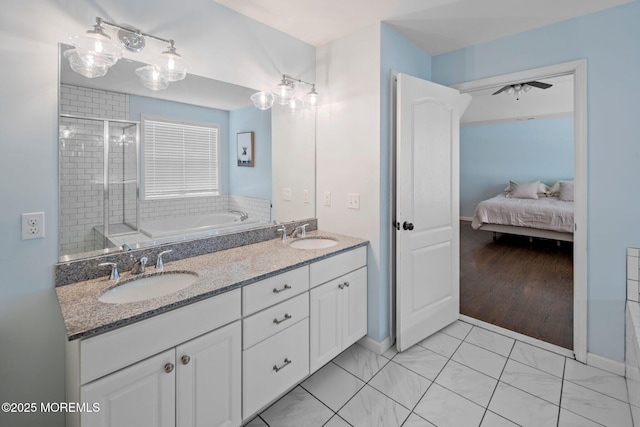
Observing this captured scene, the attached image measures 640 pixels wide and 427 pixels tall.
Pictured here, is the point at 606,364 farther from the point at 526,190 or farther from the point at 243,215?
the point at 526,190

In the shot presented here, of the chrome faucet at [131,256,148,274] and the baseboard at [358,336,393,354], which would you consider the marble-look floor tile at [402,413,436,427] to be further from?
the chrome faucet at [131,256,148,274]

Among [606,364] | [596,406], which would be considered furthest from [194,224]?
[606,364]

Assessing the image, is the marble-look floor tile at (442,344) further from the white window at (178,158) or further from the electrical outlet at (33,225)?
the electrical outlet at (33,225)

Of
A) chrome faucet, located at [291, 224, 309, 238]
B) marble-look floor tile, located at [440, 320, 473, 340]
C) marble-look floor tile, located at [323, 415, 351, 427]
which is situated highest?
chrome faucet, located at [291, 224, 309, 238]

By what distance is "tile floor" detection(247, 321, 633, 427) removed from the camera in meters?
1.69

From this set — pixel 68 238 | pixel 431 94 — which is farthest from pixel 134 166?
pixel 431 94

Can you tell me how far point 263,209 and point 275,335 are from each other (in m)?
0.96

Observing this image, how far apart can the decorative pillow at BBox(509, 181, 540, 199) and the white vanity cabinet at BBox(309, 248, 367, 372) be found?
18.8 ft

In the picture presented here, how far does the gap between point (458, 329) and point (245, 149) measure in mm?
2286

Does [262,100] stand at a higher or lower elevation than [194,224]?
higher

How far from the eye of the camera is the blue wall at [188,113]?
1.67m

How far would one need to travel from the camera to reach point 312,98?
2.46m

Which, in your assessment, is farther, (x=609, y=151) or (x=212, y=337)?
(x=609, y=151)

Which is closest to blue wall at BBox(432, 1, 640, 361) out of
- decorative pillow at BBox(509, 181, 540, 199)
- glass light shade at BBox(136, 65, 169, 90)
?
glass light shade at BBox(136, 65, 169, 90)
